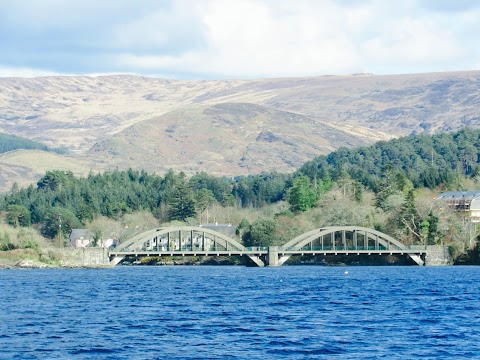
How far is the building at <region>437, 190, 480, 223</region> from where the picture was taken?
157125 mm

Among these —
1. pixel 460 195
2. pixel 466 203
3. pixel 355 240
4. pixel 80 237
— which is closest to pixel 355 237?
pixel 355 240

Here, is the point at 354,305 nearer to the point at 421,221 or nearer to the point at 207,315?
the point at 207,315

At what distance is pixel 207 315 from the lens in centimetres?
6344

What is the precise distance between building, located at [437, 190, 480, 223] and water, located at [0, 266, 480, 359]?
58.5 m

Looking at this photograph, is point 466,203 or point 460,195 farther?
point 460,195

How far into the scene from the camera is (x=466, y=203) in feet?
532

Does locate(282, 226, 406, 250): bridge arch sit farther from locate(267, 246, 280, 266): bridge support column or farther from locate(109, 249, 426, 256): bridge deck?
locate(109, 249, 426, 256): bridge deck

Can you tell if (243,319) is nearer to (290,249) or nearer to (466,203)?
(290,249)

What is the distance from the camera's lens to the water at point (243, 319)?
48.1 meters

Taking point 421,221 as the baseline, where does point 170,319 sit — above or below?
below

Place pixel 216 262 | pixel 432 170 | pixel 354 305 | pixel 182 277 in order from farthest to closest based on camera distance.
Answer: pixel 432 170, pixel 216 262, pixel 182 277, pixel 354 305

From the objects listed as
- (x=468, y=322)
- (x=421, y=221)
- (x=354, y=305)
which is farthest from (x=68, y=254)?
(x=468, y=322)

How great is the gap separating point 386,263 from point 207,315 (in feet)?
268

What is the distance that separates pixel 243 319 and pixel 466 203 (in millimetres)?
107318
